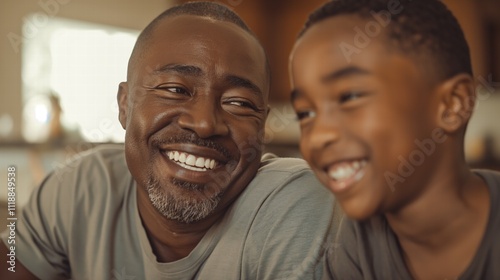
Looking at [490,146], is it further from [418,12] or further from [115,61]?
[115,61]

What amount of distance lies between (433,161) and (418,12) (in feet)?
A: 0.31

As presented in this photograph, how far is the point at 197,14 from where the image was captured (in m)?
0.53

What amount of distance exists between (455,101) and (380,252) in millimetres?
137

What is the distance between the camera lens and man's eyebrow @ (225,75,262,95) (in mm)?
490

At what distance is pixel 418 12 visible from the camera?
337 millimetres

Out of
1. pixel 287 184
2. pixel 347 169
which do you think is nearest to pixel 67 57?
pixel 287 184

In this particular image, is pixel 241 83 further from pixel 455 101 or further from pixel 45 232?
pixel 45 232

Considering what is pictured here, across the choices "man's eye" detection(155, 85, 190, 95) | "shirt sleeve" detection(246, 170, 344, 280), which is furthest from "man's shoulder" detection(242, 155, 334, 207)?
"man's eye" detection(155, 85, 190, 95)

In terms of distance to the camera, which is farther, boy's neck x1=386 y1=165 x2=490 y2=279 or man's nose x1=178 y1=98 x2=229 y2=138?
man's nose x1=178 y1=98 x2=229 y2=138

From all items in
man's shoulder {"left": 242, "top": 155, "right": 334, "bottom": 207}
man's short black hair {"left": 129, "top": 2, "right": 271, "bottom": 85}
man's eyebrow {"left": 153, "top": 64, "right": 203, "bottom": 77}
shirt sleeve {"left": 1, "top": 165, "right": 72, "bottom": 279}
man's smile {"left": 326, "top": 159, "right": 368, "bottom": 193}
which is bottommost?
shirt sleeve {"left": 1, "top": 165, "right": 72, "bottom": 279}

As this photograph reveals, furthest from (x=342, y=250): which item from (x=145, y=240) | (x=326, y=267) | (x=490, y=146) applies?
(x=145, y=240)

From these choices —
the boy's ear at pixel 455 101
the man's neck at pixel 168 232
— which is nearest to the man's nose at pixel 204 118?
the man's neck at pixel 168 232

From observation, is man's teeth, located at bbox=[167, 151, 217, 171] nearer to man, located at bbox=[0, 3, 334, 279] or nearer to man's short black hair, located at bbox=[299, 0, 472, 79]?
man, located at bbox=[0, 3, 334, 279]

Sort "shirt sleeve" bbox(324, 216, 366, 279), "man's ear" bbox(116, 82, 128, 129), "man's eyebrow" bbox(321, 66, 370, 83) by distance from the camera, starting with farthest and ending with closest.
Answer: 1. "man's ear" bbox(116, 82, 128, 129)
2. "shirt sleeve" bbox(324, 216, 366, 279)
3. "man's eyebrow" bbox(321, 66, 370, 83)
